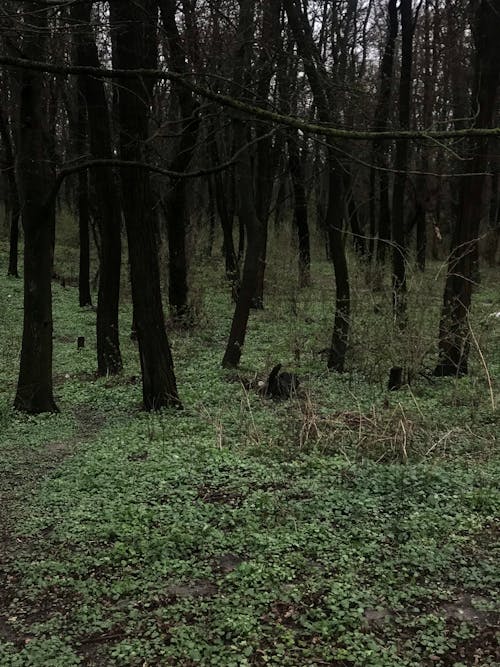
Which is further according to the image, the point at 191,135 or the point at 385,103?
the point at 385,103

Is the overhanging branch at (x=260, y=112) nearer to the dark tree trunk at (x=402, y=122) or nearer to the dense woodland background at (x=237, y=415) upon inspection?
the dense woodland background at (x=237, y=415)

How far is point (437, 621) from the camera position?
3.17m

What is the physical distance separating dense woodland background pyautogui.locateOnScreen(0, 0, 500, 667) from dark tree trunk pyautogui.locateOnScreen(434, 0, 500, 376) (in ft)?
0.12

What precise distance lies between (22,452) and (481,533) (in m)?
4.24

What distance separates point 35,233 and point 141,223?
1209 mm

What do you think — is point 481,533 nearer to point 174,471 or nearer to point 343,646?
point 343,646

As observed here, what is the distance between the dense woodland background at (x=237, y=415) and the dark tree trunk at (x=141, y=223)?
0.08ft

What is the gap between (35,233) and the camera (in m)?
7.12

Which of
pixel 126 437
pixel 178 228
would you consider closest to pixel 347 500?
pixel 126 437

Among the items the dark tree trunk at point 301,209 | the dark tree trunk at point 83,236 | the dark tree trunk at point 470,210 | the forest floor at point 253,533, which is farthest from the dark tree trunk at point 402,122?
the dark tree trunk at point 83,236

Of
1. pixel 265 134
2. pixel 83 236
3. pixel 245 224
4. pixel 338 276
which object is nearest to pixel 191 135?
pixel 245 224

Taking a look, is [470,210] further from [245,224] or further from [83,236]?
[83,236]

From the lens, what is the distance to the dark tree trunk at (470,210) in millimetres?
8547

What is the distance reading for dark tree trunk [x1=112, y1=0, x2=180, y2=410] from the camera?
6.82 meters
